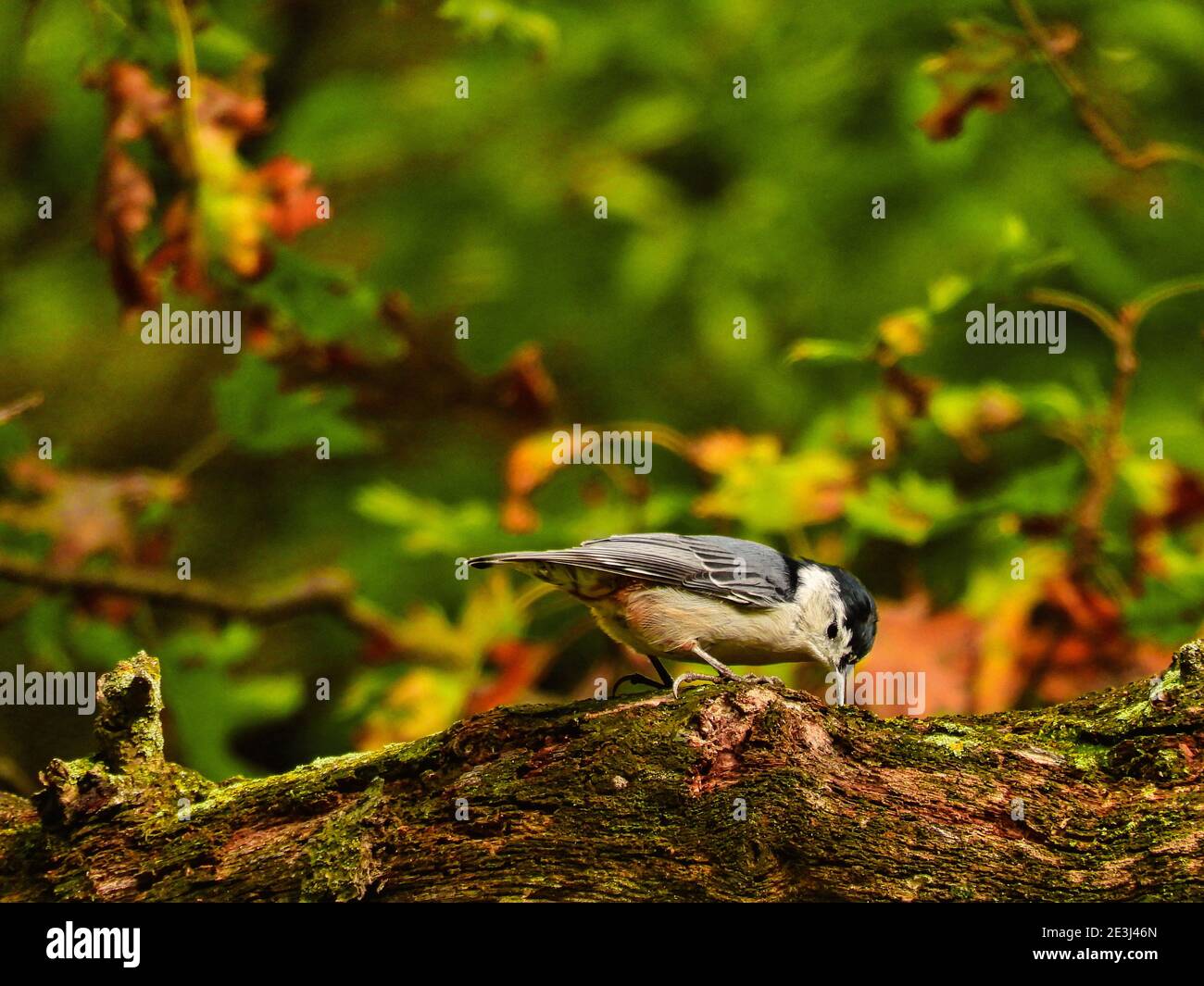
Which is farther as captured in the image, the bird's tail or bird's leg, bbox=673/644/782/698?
the bird's tail

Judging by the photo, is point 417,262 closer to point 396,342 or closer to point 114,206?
point 396,342

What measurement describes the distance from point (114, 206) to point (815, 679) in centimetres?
221

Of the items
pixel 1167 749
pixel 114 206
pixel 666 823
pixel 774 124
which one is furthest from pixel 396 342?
pixel 1167 749

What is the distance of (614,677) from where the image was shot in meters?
3.96

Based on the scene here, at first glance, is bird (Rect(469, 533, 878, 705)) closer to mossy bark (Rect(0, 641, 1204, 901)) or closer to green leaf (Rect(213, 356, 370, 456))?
mossy bark (Rect(0, 641, 1204, 901))

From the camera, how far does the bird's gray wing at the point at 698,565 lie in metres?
2.83
